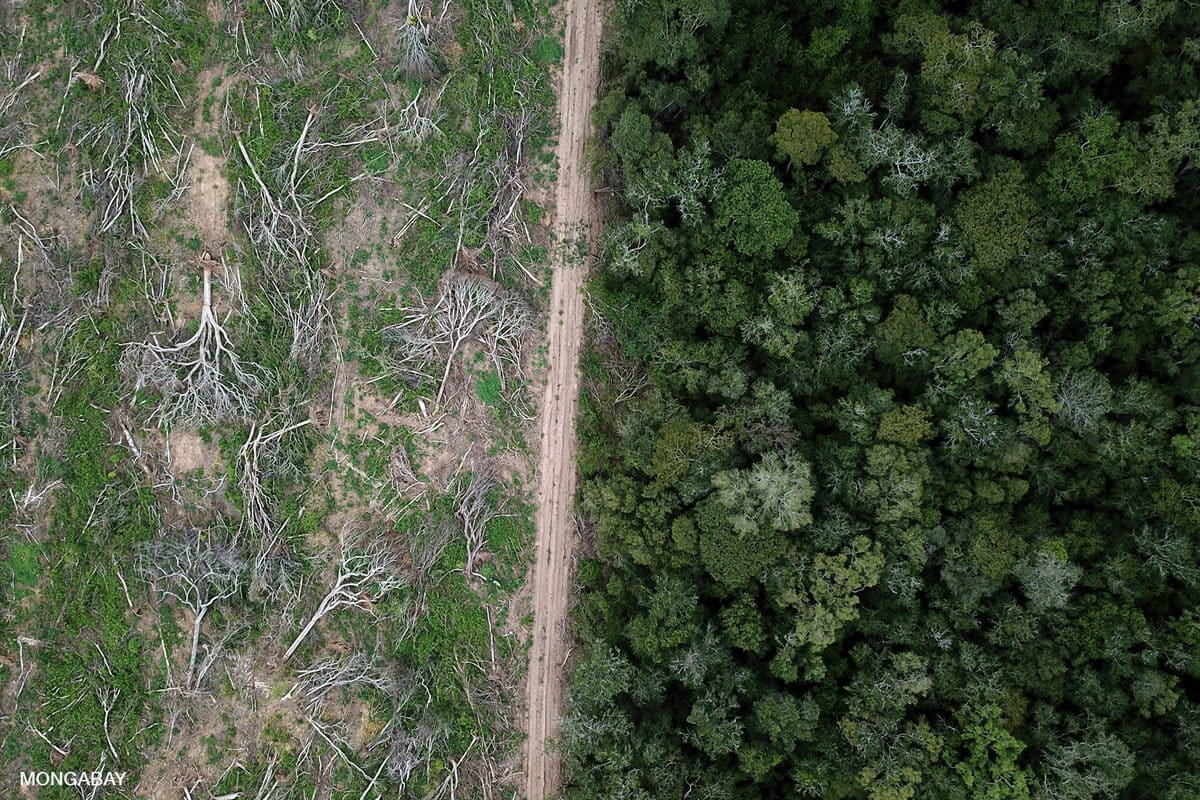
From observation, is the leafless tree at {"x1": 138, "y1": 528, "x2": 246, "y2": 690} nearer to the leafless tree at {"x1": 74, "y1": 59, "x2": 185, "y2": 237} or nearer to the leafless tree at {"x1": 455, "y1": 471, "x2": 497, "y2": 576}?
the leafless tree at {"x1": 455, "y1": 471, "x2": 497, "y2": 576}

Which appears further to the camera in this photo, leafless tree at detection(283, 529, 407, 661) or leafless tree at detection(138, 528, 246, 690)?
leafless tree at detection(283, 529, 407, 661)

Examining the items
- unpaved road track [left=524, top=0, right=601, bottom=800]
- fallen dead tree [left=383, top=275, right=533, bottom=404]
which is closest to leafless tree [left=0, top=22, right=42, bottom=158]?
fallen dead tree [left=383, top=275, right=533, bottom=404]

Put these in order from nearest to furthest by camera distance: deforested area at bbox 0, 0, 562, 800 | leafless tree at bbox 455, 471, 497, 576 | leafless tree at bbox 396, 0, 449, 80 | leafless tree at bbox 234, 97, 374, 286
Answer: leafless tree at bbox 396, 0, 449, 80 < leafless tree at bbox 234, 97, 374, 286 < deforested area at bbox 0, 0, 562, 800 < leafless tree at bbox 455, 471, 497, 576

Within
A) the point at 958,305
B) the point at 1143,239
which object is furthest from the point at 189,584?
the point at 1143,239

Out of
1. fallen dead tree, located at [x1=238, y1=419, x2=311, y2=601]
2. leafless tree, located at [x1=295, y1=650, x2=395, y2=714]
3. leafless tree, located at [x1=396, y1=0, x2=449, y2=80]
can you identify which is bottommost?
leafless tree, located at [x1=295, y1=650, x2=395, y2=714]

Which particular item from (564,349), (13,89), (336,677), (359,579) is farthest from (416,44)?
(336,677)

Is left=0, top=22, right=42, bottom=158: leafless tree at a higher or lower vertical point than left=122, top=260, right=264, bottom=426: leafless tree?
higher

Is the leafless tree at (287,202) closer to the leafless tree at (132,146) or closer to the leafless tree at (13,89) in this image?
the leafless tree at (132,146)
